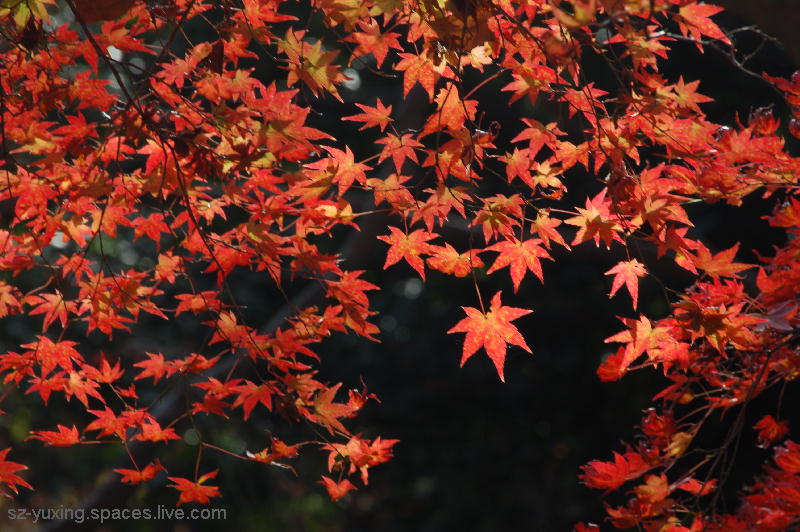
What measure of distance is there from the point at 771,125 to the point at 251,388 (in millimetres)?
1267

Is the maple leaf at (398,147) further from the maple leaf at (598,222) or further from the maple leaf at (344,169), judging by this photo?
the maple leaf at (598,222)

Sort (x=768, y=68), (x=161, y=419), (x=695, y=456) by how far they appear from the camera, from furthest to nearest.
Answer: (x=695, y=456) → (x=161, y=419) → (x=768, y=68)

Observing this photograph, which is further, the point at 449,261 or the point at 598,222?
the point at 449,261

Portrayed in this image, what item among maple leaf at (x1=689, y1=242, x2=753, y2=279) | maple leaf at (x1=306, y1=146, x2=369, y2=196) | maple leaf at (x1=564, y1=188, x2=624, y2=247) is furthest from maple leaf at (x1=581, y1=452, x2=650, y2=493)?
maple leaf at (x1=306, y1=146, x2=369, y2=196)

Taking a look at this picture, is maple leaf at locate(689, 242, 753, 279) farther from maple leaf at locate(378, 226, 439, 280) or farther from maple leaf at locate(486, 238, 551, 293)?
maple leaf at locate(378, 226, 439, 280)

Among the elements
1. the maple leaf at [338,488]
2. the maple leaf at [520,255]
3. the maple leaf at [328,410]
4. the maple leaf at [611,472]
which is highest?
the maple leaf at [520,255]

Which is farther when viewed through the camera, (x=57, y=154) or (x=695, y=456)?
(x=695, y=456)

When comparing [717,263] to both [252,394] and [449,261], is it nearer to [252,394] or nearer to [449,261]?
[449,261]

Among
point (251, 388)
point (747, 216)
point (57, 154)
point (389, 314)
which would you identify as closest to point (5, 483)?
point (251, 388)

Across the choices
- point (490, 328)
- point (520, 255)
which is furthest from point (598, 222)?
point (490, 328)

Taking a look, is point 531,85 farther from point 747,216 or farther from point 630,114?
point 747,216

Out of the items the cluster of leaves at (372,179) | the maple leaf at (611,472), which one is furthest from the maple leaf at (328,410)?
the maple leaf at (611,472)

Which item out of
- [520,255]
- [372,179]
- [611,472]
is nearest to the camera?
[520,255]

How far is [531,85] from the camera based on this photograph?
4.83ft
